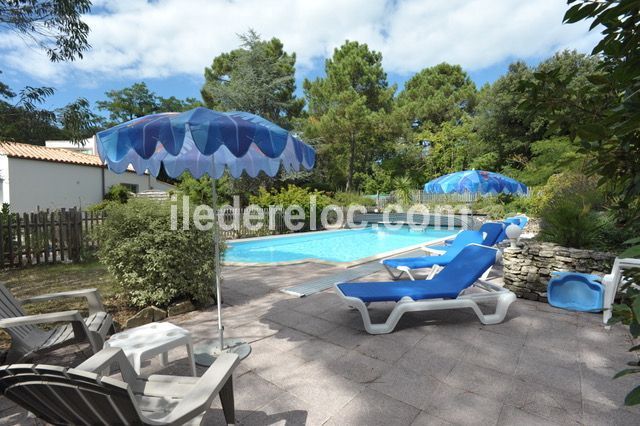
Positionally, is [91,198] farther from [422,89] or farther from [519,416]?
[422,89]

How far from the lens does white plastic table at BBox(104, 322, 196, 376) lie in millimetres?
2566

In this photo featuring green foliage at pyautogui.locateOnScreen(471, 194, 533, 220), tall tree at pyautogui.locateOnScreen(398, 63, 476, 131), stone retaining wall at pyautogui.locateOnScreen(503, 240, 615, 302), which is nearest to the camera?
stone retaining wall at pyautogui.locateOnScreen(503, 240, 615, 302)

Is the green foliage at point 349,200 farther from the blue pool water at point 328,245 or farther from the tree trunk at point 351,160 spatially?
the tree trunk at point 351,160

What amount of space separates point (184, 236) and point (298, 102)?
23.9 m

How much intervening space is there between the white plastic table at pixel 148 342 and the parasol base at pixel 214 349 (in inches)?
15.3

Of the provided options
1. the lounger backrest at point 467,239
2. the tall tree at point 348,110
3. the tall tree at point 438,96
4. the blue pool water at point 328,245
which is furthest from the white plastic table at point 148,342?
the tall tree at point 438,96

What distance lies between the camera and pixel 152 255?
443cm

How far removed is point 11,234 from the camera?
25.4ft

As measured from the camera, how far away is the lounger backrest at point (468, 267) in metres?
4.36

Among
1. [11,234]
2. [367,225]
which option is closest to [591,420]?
[11,234]

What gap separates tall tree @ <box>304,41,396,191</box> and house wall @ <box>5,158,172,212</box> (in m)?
14.9

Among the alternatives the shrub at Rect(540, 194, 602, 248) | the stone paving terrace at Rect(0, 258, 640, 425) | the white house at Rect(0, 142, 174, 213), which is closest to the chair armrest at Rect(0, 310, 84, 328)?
the stone paving terrace at Rect(0, 258, 640, 425)

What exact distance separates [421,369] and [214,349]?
2.12 meters

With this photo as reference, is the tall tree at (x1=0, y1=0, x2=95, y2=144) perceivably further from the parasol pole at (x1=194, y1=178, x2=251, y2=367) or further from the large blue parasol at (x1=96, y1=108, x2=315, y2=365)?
the parasol pole at (x1=194, y1=178, x2=251, y2=367)
